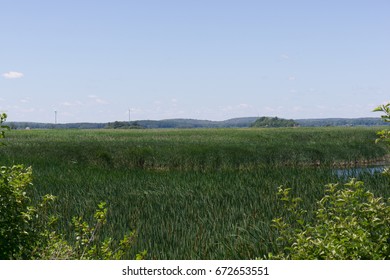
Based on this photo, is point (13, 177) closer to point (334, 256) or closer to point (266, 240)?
point (334, 256)

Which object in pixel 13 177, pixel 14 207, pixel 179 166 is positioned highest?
pixel 13 177

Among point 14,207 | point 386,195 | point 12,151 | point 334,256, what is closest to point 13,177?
point 14,207

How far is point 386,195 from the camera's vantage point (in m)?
14.4

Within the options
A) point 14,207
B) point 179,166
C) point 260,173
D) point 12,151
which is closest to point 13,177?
point 14,207

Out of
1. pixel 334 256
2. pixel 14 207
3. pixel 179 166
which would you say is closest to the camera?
pixel 334 256

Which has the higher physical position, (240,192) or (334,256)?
(334,256)

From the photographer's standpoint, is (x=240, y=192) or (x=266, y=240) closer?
(x=266, y=240)

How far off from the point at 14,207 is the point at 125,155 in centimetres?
2342

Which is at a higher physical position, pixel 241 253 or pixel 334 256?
pixel 334 256

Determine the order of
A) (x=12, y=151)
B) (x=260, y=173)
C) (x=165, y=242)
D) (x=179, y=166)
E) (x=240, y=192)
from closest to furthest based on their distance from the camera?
(x=165, y=242) < (x=240, y=192) < (x=260, y=173) < (x=179, y=166) < (x=12, y=151)

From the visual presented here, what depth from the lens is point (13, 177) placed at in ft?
17.7

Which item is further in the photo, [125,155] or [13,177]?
[125,155]

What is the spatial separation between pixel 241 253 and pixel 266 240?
630 millimetres
